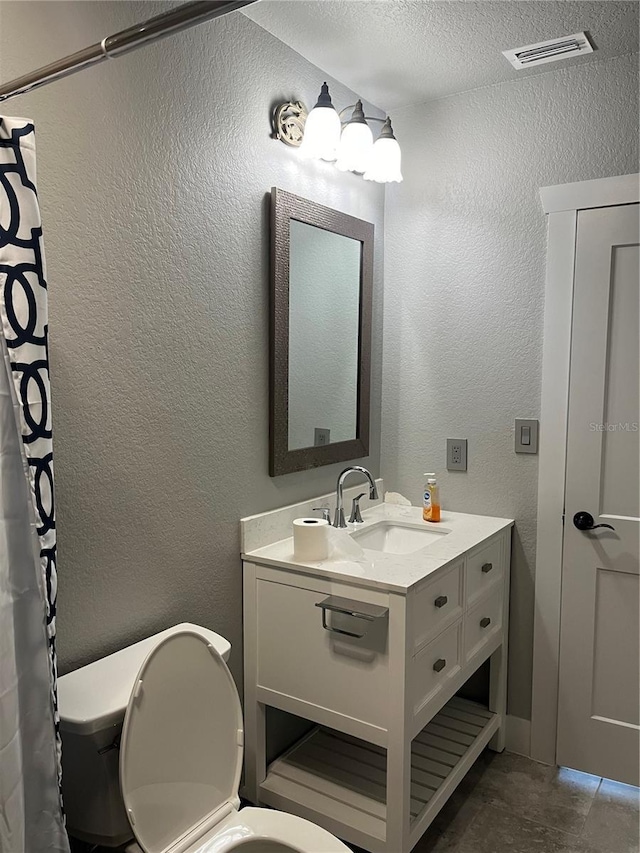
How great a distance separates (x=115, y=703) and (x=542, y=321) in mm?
1862

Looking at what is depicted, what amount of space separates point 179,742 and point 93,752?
20 cm

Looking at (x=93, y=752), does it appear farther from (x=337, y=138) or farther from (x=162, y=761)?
(x=337, y=138)

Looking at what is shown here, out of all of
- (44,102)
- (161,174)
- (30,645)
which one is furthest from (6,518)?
(161,174)

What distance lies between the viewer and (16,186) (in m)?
1.15

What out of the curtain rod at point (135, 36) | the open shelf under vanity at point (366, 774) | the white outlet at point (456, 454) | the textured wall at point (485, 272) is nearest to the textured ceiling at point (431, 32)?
the textured wall at point (485, 272)

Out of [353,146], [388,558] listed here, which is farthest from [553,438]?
[353,146]

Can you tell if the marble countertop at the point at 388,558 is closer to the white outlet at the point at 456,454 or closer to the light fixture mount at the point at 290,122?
the white outlet at the point at 456,454

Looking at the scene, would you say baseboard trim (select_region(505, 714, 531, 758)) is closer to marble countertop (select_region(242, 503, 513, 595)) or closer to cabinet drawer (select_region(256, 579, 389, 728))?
marble countertop (select_region(242, 503, 513, 595))

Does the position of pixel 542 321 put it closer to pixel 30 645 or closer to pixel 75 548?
pixel 75 548

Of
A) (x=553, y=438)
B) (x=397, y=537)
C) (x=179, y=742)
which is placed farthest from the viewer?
(x=397, y=537)

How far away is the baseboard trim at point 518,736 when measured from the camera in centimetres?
254

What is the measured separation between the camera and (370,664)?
1898 millimetres

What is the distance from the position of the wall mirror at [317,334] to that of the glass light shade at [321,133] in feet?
0.52

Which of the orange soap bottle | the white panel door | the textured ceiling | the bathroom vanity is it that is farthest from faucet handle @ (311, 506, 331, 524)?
the textured ceiling
